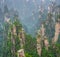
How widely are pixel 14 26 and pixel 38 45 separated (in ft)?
33.2

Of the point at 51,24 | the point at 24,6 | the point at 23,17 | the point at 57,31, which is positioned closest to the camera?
the point at 57,31

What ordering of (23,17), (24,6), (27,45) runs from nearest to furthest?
(27,45) → (23,17) → (24,6)

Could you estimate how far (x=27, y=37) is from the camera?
53.7 metres

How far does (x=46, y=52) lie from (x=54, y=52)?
1668 mm

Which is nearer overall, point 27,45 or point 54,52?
point 54,52

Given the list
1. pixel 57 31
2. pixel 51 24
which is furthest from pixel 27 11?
pixel 57 31

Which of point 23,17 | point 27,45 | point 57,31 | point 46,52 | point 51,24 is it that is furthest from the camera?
point 23,17

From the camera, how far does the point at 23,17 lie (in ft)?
529

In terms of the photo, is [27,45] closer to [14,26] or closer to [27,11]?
[14,26]

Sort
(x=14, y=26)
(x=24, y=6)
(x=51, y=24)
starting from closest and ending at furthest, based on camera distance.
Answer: (x=14, y=26) → (x=51, y=24) → (x=24, y=6)

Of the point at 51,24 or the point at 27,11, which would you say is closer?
the point at 51,24

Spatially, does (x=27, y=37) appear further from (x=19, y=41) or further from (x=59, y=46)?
(x=59, y=46)

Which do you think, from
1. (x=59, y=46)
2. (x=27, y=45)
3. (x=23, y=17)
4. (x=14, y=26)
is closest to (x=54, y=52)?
→ (x=59, y=46)

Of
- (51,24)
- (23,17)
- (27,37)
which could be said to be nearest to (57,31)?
(27,37)
